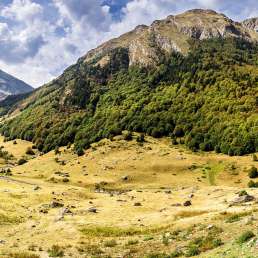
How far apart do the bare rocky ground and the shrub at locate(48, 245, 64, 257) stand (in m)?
0.11

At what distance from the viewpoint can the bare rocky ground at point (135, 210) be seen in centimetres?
4453

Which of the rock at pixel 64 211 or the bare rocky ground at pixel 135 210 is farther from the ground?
the bare rocky ground at pixel 135 210

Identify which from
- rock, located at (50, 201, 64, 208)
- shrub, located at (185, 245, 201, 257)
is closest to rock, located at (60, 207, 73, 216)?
rock, located at (50, 201, 64, 208)

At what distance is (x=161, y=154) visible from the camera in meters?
176

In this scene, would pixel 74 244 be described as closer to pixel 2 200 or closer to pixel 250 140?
pixel 2 200

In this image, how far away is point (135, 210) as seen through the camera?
82.2 m

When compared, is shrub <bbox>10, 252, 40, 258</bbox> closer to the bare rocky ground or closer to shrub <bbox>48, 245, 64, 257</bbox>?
the bare rocky ground

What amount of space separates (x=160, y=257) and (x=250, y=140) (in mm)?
146569

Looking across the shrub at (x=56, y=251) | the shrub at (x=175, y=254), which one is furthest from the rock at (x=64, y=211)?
the shrub at (x=175, y=254)

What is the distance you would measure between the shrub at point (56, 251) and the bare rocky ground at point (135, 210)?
110 mm

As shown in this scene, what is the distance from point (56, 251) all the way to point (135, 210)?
119 ft

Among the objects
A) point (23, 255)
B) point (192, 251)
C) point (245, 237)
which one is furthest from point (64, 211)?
point (245, 237)

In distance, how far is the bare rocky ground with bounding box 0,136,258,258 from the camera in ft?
146

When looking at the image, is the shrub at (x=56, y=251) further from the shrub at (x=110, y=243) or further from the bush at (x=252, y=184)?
the bush at (x=252, y=184)
